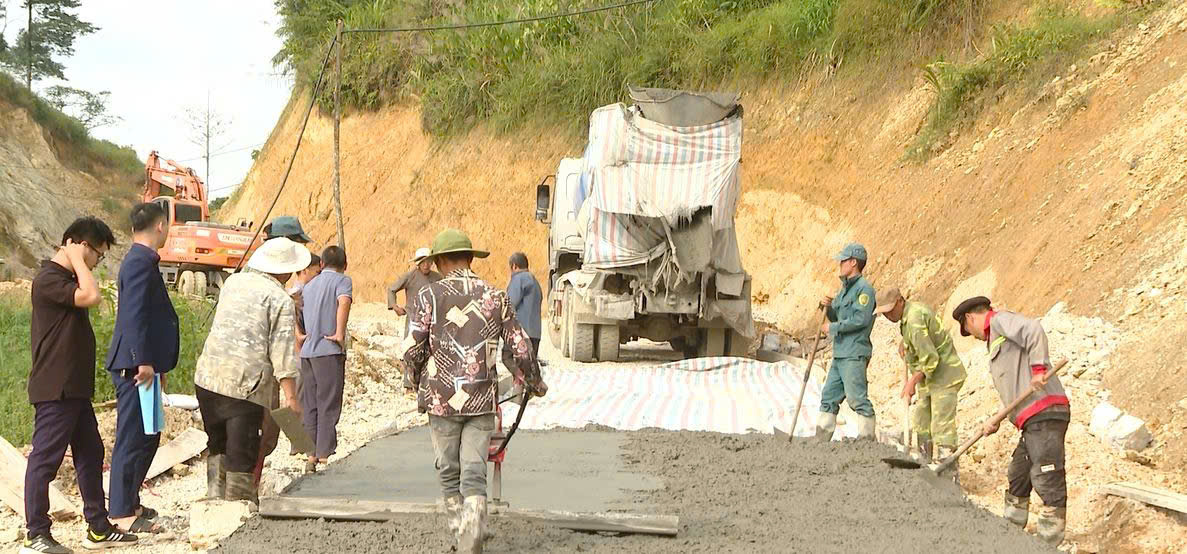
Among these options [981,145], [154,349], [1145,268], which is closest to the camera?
[154,349]

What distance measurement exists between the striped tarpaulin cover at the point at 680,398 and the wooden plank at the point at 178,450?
297 cm

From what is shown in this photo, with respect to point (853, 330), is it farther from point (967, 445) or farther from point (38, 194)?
point (38, 194)

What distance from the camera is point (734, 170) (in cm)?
1551

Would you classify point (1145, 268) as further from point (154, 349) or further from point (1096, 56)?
point (154, 349)

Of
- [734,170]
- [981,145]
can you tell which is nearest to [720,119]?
[734,170]

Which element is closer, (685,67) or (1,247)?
(685,67)

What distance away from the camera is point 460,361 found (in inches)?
230

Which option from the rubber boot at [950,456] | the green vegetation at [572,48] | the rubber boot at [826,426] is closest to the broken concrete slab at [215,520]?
the rubber boot at [950,456]

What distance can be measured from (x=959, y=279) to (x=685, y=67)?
13866mm

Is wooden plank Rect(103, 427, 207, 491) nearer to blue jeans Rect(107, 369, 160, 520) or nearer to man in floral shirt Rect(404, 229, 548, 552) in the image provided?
blue jeans Rect(107, 369, 160, 520)

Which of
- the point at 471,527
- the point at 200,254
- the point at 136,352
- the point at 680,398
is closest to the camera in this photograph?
the point at 471,527

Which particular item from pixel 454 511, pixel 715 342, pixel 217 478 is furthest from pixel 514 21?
pixel 454 511

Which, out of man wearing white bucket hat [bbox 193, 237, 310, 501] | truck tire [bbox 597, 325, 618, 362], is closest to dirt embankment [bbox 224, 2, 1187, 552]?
truck tire [bbox 597, 325, 618, 362]

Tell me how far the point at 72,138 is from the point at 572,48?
3445cm
